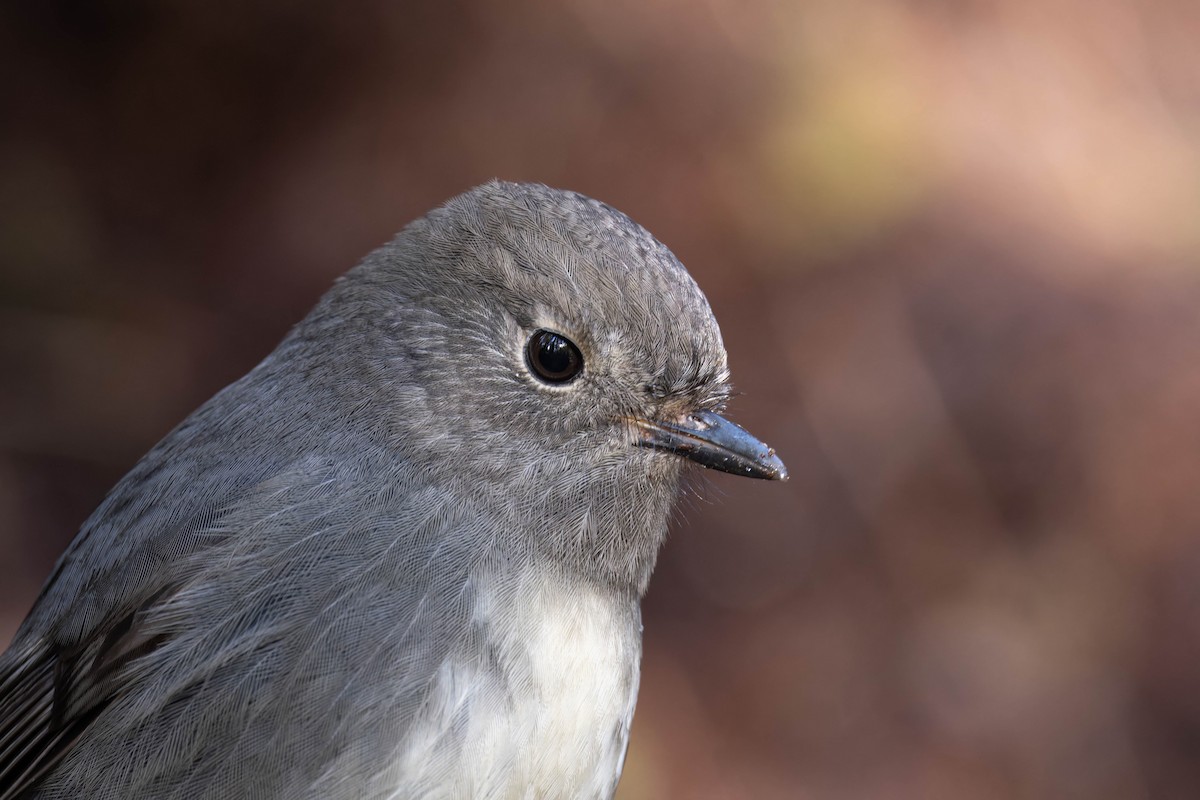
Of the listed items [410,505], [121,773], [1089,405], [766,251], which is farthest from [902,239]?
[121,773]

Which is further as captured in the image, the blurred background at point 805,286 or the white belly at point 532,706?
the blurred background at point 805,286

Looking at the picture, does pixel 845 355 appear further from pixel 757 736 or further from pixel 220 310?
pixel 220 310

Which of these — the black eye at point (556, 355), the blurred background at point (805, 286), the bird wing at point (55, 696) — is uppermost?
the blurred background at point (805, 286)

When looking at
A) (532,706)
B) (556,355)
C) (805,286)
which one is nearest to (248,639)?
(532,706)

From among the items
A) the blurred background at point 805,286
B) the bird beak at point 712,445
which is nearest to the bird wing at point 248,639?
the bird beak at point 712,445

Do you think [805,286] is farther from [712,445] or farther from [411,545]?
[411,545]

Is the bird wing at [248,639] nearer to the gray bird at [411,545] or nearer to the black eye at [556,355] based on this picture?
the gray bird at [411,545]
